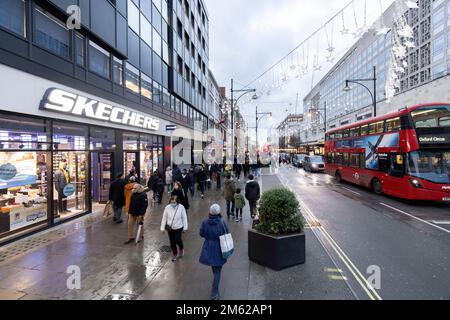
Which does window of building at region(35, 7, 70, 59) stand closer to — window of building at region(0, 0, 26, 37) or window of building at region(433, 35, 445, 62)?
window of building at region(0, 0, 26, 37)

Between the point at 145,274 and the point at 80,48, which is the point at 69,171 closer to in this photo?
the point at 80,48

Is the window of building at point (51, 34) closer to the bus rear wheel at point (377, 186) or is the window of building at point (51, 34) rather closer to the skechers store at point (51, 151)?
the skechers store at point (51, 151)

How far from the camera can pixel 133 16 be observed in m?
13.9

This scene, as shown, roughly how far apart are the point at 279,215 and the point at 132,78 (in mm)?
12064

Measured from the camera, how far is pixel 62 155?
360 inches

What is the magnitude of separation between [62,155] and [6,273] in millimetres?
4765

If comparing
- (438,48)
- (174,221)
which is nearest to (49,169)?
(174,221)

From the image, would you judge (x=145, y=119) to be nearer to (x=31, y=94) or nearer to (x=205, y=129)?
(x=31, y=94)

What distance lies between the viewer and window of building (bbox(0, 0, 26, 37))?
682cm

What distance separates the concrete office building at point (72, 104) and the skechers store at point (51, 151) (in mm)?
30
